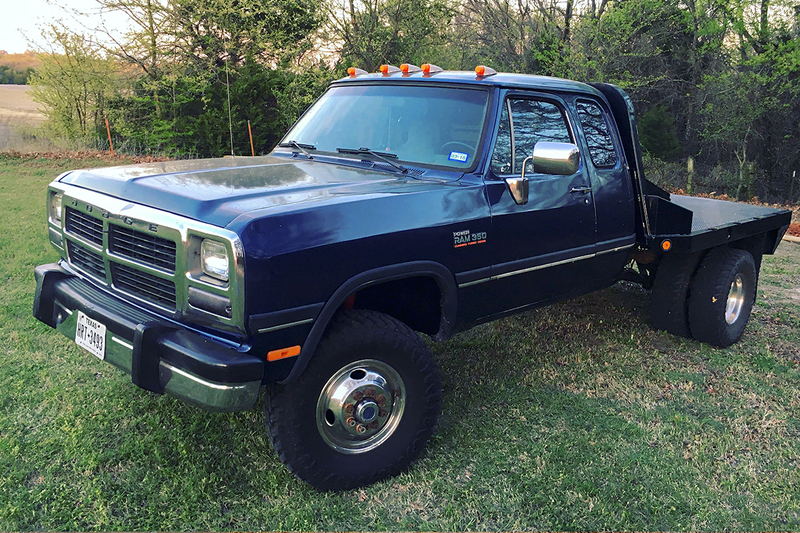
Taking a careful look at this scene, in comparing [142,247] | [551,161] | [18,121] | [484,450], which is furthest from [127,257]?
[18,121]

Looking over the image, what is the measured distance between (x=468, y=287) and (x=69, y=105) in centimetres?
2526

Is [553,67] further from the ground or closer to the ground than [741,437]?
further from the ground

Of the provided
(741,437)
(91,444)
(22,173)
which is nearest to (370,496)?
(91,444)

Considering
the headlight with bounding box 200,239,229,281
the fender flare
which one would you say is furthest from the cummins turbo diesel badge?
the headlight with bounding box 200,239,229,281

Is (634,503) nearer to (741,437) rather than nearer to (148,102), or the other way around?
(741,437)

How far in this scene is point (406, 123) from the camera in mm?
4055

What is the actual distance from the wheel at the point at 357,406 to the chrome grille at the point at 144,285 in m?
0.67

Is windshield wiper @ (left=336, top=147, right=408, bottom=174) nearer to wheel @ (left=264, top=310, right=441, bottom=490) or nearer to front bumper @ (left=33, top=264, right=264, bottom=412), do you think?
wheel @ (left=264, top=310, right=441, bottom=490)

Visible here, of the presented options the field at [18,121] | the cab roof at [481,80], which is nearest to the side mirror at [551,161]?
the cab roof at [481,80]

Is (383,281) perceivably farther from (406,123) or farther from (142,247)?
(406,123)

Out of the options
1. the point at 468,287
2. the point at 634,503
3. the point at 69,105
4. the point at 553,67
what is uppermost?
the point at 553,67

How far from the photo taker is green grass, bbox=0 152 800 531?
3076 mm

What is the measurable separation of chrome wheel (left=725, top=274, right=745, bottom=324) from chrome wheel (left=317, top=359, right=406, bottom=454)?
376cm

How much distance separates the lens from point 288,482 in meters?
3.28
